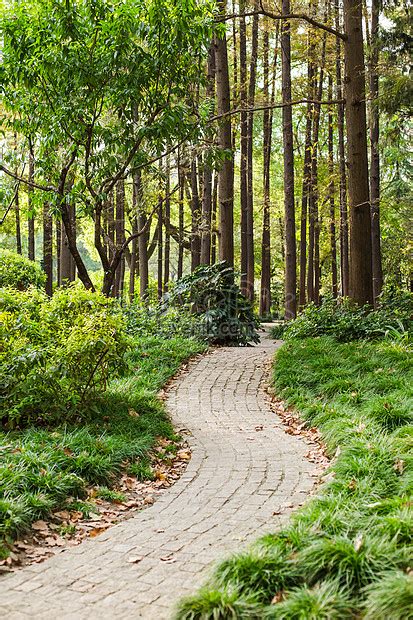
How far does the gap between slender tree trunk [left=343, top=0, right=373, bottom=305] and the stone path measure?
4812 millimetres

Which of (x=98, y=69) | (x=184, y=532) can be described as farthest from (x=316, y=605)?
(x=98, y=69)

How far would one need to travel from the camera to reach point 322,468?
5.27 meters

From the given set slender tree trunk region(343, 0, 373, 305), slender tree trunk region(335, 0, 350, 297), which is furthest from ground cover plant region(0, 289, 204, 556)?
slender tree trunk region(335, 0, 350, 297)

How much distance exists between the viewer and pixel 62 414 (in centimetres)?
625

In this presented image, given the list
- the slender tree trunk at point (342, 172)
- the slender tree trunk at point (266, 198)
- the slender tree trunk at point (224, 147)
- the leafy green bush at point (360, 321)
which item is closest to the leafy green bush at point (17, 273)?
the slender tree trunk at point (224, 147)

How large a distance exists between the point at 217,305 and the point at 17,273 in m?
4.65

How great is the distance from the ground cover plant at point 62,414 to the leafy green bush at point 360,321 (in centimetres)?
399

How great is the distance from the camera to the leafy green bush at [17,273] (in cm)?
1309

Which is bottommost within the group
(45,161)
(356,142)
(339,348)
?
(339,348)

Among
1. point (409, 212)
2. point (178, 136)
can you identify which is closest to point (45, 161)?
point (178, 136)

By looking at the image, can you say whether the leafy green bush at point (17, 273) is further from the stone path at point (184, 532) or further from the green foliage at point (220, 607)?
the green foliage at point (220, 607)

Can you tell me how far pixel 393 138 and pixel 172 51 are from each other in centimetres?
669

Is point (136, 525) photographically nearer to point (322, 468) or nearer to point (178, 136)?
point (322, 468)

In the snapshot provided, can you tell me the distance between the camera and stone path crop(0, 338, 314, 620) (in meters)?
3.13
